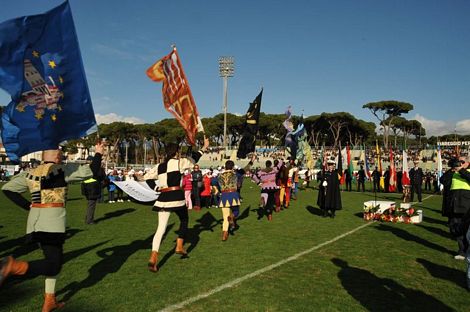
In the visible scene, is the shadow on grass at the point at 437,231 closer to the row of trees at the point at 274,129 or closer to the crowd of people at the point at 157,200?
the crowd of people at the point at 157,200

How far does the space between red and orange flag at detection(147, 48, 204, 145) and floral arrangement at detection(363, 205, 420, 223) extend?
8120mm

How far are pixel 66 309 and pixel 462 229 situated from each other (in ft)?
19.2

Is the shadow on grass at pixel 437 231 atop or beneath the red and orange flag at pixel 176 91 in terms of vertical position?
beneath

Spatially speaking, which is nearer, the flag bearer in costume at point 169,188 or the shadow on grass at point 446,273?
the shadow on grass at point 446,273

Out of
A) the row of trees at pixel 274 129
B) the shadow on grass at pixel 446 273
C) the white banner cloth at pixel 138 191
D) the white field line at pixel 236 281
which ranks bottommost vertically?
the shadow on grass at pixel 446 273

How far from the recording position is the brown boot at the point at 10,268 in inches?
137

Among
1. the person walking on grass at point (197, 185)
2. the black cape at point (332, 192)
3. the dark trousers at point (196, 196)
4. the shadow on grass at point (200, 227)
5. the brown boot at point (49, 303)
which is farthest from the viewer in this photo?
the dark trousers at point (196, 196)

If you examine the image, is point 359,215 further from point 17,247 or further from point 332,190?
point 17,247

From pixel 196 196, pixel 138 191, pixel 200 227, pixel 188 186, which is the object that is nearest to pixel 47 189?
pixel 200 227

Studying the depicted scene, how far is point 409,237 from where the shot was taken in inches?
391

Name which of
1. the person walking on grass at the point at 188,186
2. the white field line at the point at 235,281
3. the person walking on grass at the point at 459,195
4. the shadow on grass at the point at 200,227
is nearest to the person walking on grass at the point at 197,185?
the person walking on grass at the point at 188,186

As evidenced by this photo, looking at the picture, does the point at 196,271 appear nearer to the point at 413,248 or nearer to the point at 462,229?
the point at 462,229

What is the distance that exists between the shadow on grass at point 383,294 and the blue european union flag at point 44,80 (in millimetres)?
4452

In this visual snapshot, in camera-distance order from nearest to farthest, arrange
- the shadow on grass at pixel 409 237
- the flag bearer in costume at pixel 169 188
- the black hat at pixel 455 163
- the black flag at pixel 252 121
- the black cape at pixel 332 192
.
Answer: the flag bearer in costume at pixel 169 188 < the black hat at pixel 455 163 < the shadow on grass at pixel 409 237 < the black flag at pixel 252 121 < the black cape at pixel 332 192
